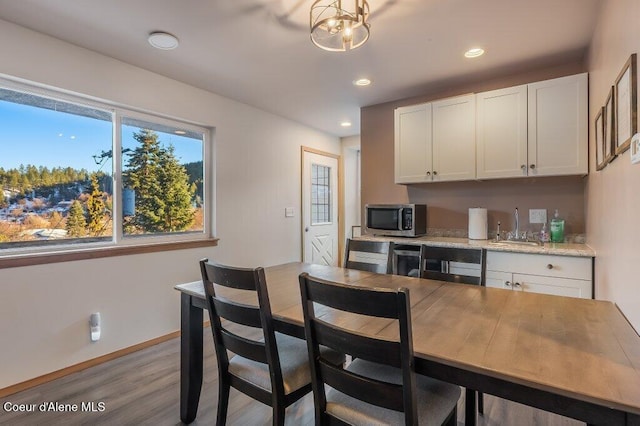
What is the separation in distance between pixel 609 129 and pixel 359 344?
5.54 feet

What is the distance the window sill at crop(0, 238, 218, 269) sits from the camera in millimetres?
2182

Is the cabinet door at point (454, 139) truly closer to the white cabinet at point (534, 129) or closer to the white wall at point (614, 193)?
the white cabinet at point (534, 129)

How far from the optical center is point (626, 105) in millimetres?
1313

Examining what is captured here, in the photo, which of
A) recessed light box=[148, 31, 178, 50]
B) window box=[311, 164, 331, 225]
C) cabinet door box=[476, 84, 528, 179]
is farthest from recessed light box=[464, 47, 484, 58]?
window box=[311, 164, 331, 225]

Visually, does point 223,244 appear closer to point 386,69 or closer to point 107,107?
point 107,107

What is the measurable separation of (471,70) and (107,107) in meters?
3.13

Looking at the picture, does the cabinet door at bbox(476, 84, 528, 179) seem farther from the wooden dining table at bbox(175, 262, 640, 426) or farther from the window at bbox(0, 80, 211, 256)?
the window at bbox(0, 80, 211, 256)

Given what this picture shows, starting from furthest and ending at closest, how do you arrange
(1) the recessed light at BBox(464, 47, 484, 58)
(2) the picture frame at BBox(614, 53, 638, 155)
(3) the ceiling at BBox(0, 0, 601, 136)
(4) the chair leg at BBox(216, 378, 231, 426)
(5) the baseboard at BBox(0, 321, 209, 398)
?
(1) the recessed light at BBox(464, 47, 484, 58)
(5) the baseboard at BBox(0, 321, 209, 398)
(3) the ceiling at BBox(0, 0, 601, 136)
(4) the chair leg at BBox(216, 378, 231, 426)
(2) the picture frame at BBox(614, 53, 638, 155)

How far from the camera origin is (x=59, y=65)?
2352 millimetres

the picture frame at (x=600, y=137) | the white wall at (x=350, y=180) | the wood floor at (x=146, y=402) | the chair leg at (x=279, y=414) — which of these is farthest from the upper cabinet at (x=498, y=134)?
the chair leg at (x=279, y=414)

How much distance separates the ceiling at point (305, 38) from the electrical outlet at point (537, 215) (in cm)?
127

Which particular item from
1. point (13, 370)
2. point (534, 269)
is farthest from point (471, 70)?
point (13, 370)

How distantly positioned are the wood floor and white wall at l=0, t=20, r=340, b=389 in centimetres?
22

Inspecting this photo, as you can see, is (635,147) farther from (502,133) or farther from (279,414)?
(502,133)
